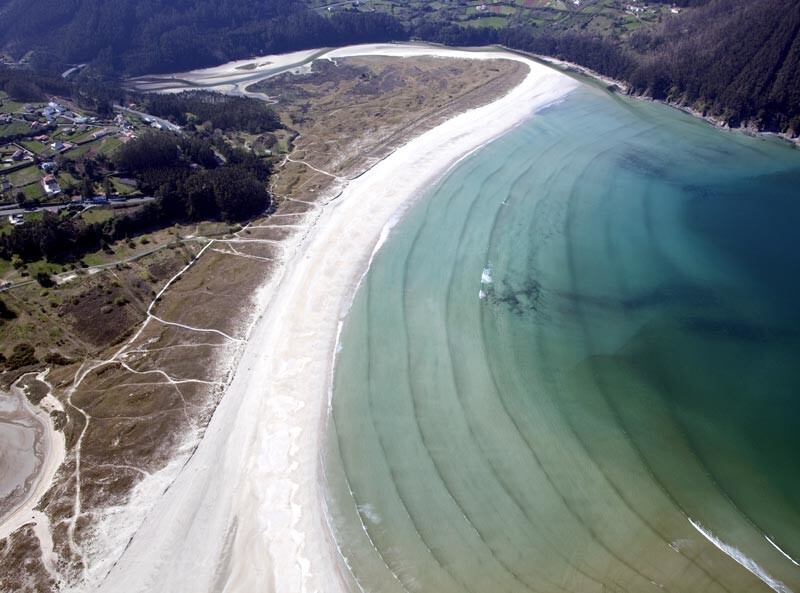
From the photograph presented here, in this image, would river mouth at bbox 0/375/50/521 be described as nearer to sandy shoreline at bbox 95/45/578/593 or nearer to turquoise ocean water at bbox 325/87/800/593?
sandy shoreline at bbox 95/45/578/593

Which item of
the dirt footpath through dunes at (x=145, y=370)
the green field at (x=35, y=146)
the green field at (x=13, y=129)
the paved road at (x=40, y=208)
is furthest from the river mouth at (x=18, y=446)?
the green field at (x=13, y=129)

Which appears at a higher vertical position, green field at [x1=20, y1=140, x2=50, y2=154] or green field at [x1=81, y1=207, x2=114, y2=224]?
green field at [x1=20, y1=140, x2=50, y2=154]

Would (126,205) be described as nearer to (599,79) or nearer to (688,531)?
(688,531)

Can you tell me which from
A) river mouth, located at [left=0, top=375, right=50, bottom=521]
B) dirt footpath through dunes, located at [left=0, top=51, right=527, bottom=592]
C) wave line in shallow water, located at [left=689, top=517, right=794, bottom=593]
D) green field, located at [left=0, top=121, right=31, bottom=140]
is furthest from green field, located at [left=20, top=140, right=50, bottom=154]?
wave line in shallow water, located at [left=689, top=517, right=794, bottom=593]

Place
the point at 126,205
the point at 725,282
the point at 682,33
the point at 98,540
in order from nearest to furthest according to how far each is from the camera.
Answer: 1. the point at 98,540
2. the point at 725,282
3. the point at 126,205
4. the point at 682,33

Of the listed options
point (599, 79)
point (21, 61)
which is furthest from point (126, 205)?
point (21, 61)

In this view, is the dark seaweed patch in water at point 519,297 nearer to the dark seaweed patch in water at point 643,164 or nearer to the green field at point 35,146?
the dark seaweed patch in water at point 643,164
